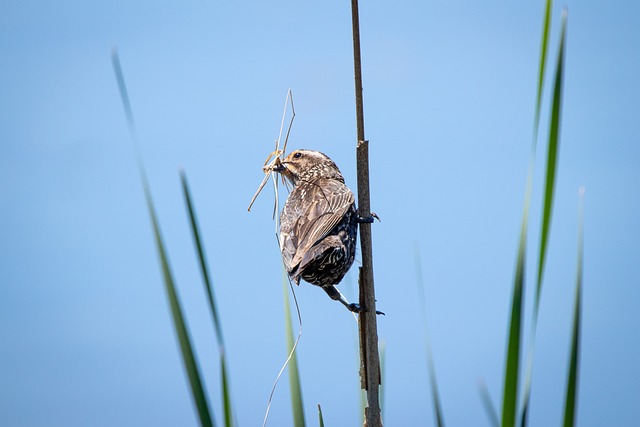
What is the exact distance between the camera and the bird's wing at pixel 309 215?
4371mm

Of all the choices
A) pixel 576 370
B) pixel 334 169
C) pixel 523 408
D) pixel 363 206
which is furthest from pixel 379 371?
pixel 334 169

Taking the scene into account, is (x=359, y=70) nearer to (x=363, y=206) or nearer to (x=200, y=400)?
(x=363, y=206)

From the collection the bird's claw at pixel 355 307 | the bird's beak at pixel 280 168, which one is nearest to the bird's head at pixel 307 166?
the bird's beak at pixel 280 168

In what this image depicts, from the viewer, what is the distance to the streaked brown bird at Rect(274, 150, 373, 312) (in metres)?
4.30

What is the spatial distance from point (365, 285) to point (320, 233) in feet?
3.26

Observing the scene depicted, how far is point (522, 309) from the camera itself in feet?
5.78

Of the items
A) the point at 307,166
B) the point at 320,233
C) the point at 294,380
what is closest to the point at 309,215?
the point at 320,233

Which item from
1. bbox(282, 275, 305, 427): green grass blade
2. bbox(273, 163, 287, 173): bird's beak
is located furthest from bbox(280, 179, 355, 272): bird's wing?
bbox(282, 275, 305, 427): green grass blade

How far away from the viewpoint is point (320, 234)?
4.37 metres

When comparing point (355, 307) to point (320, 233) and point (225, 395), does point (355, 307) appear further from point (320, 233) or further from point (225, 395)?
point (225, 395)

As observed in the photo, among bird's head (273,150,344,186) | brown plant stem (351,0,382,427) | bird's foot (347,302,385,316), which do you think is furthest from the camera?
bird's head (273,150,344,186)

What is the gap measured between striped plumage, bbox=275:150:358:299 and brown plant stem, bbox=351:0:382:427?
2.47 ft

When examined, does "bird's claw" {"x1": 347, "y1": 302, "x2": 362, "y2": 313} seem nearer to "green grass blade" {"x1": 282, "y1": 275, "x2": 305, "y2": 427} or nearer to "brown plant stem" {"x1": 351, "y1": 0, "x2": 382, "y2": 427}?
"brown plant stem" {"x1": 351, "y1": 0, "x2": 382, "y2": 427}

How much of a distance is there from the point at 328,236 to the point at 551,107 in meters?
2.65
